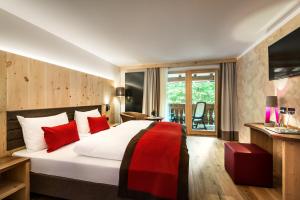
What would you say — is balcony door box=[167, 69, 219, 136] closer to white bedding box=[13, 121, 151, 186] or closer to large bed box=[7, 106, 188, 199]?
white bedding box=[13, 121, 151, 186]

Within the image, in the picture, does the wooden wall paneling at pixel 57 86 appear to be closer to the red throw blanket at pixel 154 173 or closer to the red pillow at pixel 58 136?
the red pillow at pixel 58 136

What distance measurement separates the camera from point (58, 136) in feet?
6.98

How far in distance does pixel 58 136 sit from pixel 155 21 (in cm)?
216

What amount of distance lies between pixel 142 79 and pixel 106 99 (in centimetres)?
152

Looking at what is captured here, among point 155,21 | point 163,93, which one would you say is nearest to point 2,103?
point 155,21

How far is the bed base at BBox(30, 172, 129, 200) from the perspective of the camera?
1.64 m

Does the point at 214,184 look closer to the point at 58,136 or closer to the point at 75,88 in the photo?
the point at 58,136

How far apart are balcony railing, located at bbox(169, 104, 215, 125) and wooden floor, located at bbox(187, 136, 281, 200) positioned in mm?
1757

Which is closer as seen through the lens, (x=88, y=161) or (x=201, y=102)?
(x=88, y=161)

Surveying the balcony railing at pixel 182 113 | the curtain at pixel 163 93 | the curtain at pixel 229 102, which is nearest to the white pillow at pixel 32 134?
the curtain at pixel 163 93

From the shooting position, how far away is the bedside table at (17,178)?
5.70ft

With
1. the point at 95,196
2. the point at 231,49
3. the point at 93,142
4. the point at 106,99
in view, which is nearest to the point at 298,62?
the point at 231,49

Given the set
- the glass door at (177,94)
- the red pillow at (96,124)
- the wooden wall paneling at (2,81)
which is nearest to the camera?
the wooden wall paneling at (2,81)

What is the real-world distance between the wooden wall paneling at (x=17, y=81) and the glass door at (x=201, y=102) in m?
4.16
